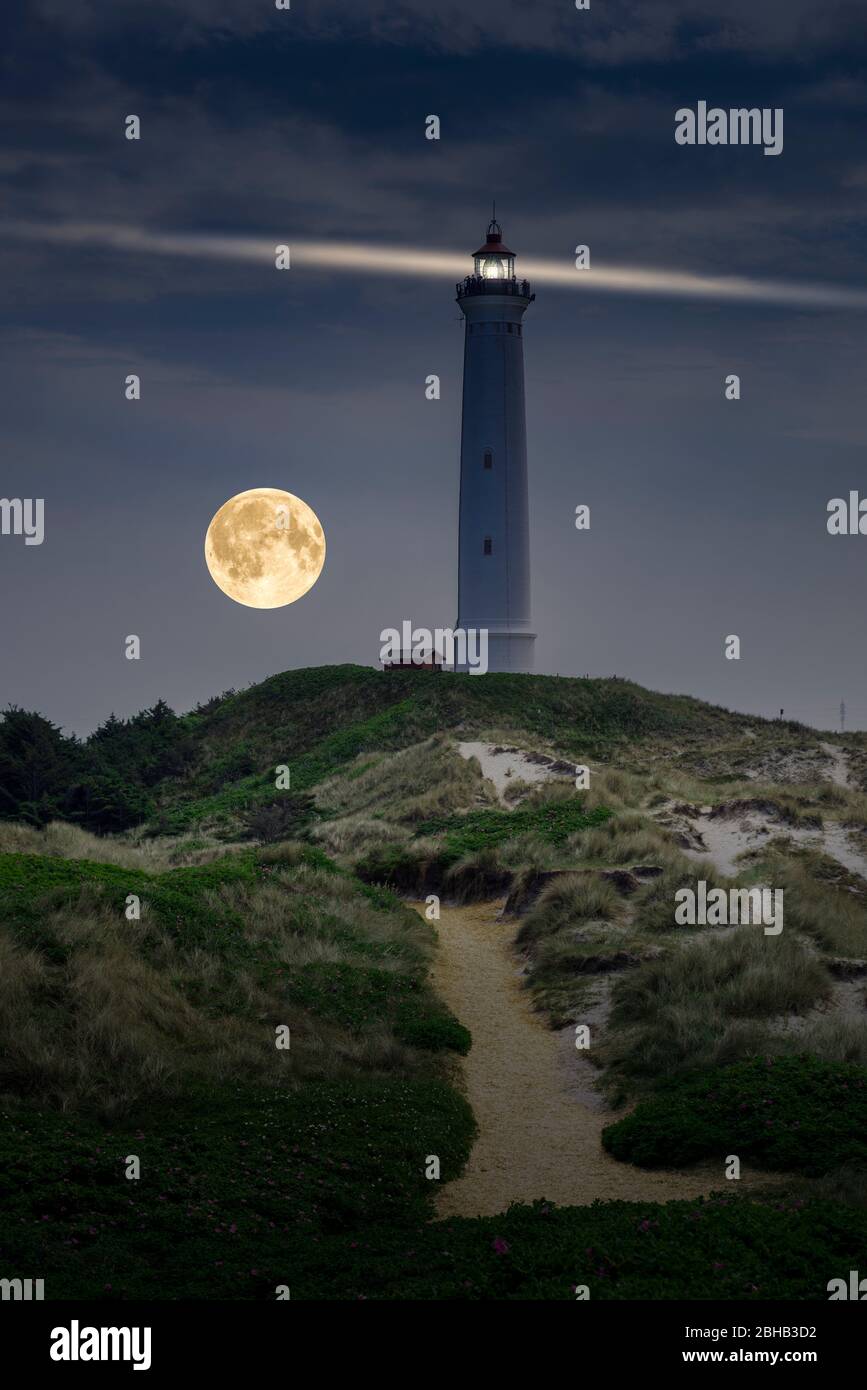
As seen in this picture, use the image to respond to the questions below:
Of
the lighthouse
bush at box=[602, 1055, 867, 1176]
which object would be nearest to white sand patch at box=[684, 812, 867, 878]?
bush at box=[602, 1055, 867, 1176]

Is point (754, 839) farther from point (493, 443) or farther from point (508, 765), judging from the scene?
point (493, 443)

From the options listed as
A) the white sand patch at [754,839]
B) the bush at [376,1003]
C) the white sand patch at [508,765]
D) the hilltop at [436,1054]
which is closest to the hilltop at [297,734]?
the white sand patch at [508,765]

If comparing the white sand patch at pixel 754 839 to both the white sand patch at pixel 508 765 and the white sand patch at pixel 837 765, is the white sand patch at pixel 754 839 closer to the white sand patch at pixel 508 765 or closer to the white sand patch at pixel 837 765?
the white sand patch at pixel 508 765

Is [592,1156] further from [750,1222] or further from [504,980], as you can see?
[504,980]

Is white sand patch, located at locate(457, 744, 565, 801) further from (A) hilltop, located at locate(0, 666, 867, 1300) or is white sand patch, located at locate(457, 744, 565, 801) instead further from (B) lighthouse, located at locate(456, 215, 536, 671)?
(B) lighthouse, located at locate(456, 215, 536, 671)

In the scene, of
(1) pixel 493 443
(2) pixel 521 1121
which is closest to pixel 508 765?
(1) pixel 493 443
